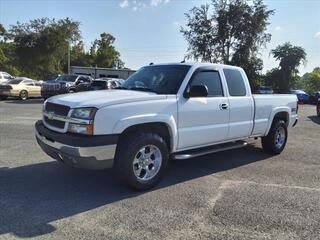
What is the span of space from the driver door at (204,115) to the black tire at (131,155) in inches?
24.7

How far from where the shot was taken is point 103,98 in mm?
5547

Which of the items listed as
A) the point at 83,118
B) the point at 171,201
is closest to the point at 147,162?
the point at 171,201

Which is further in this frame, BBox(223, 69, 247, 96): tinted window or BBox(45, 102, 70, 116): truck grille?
BBox(223, 69, 247, 96): tinted window

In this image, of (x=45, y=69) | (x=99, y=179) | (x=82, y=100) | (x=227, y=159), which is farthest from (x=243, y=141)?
(x=45, y=69)

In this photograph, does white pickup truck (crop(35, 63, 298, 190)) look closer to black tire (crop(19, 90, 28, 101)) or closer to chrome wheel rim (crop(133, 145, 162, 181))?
chrome wheel rim (crop(133, 145, 162, 181))

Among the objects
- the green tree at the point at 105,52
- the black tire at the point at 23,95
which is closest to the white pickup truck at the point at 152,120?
the black tire at the point at 23,95

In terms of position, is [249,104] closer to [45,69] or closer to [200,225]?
[200,225]

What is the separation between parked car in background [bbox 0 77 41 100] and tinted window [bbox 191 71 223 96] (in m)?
20.8

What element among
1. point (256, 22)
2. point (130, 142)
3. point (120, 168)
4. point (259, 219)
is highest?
point (256, 22)

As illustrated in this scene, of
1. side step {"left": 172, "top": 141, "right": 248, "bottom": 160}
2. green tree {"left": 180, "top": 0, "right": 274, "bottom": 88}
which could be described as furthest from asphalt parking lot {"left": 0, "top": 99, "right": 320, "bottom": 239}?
green tree {"left": 180, "top": 0, "right": 274, "bottom": 88}

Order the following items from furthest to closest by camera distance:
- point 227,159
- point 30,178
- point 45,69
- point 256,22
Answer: point 45,69 < point 256,22 < point 227,159 < point 30,178

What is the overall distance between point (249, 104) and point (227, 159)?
50.6 inches

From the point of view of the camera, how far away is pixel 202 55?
47938 millimetres

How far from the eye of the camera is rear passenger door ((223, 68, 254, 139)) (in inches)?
280
